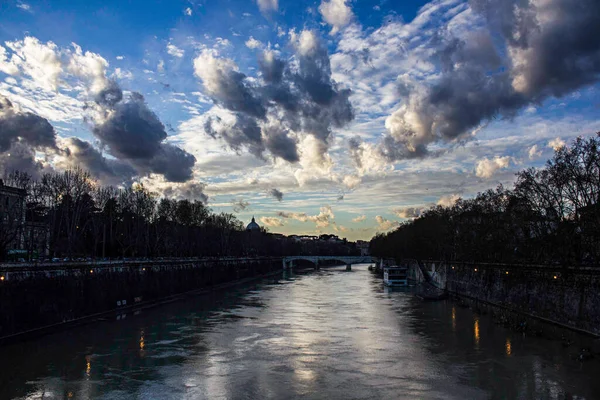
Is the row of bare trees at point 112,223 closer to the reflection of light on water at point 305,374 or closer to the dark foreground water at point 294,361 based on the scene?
the dark foreground water at point 294,361

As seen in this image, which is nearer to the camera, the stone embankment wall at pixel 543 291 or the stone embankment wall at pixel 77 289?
the stone embankment wall at pixel 543 291

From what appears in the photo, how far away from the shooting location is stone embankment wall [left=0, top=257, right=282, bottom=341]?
115ft

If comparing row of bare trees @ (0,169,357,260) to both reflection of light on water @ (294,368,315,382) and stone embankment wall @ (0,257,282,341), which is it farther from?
reflection of light on water @ (294,368,315,382)

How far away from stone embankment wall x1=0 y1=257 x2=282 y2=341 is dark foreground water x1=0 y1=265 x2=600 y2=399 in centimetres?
272

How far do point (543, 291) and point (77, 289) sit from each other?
3856 centimetres

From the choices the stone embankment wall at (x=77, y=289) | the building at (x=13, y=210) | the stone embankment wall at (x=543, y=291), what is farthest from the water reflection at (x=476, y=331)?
the building at (x=13, y=210)

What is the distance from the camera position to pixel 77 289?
144 ft

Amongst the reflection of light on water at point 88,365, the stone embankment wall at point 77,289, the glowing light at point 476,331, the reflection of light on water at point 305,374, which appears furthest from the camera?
the stone embankment wall at point 77,289

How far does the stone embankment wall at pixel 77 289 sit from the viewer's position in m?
35.2

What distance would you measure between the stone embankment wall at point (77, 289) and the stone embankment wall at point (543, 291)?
3764cm

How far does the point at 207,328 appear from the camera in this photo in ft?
131

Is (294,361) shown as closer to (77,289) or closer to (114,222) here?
(77,289)

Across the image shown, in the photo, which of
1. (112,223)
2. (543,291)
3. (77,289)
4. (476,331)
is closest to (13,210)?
(112,223)

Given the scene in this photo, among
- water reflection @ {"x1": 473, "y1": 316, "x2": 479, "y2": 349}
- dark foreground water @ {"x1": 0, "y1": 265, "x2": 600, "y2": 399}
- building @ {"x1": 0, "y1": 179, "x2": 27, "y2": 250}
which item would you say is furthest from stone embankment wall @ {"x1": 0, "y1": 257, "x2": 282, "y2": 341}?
water reflection @ {"x1": 473, "y1": 316, "x2": 479, "y2": 349}
